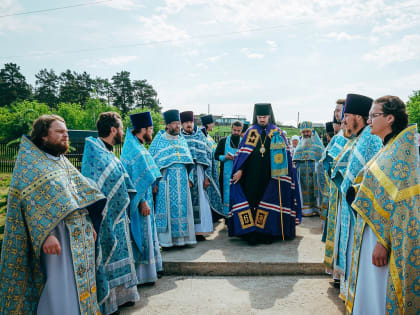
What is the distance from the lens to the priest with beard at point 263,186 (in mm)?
5688

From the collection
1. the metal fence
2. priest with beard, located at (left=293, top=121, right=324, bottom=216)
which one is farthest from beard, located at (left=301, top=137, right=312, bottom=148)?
the metal fence

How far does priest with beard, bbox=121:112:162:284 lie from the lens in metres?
4.26

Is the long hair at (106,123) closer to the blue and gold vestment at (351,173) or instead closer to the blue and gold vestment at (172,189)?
the blue and gold vestment at (172,189)

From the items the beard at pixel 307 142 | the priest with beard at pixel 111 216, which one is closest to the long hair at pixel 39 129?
the priest with beard at pixel 111 216

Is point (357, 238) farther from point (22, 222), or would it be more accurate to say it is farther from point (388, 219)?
point (22, 222)

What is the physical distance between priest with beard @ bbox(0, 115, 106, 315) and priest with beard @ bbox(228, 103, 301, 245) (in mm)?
3238

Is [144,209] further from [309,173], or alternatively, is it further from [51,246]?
[309,173]

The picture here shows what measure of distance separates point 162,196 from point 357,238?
141 inches

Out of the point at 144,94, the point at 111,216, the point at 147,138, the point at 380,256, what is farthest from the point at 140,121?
the point at 144,94

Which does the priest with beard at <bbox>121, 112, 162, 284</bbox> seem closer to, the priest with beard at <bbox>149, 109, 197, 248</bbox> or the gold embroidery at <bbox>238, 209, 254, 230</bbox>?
the priest with beard at <bbox>149, 109, 197, 248</bbox>

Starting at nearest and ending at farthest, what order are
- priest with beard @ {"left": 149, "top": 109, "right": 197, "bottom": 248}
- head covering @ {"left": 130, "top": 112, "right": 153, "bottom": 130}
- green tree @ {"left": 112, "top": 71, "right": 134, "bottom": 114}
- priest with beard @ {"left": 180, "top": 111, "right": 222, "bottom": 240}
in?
head covering @ {"left": 130, "top": 112, "right": 153, "bottom": 130}, priest with beard @ {"left": 149, "top": 109, "right": 197, "bottom": 248}, priest with beard @ {"left": 180, "top": 111, "right": 222, "bottom": 240}, green tree @ {"left": 112, "top": 71, "right": 134, "bottom": 114}

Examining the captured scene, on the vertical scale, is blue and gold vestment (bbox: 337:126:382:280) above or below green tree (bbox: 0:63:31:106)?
below

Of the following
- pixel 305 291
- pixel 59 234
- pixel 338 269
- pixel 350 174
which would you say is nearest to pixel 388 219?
pixel 350 174

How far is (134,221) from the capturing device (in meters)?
4.24
